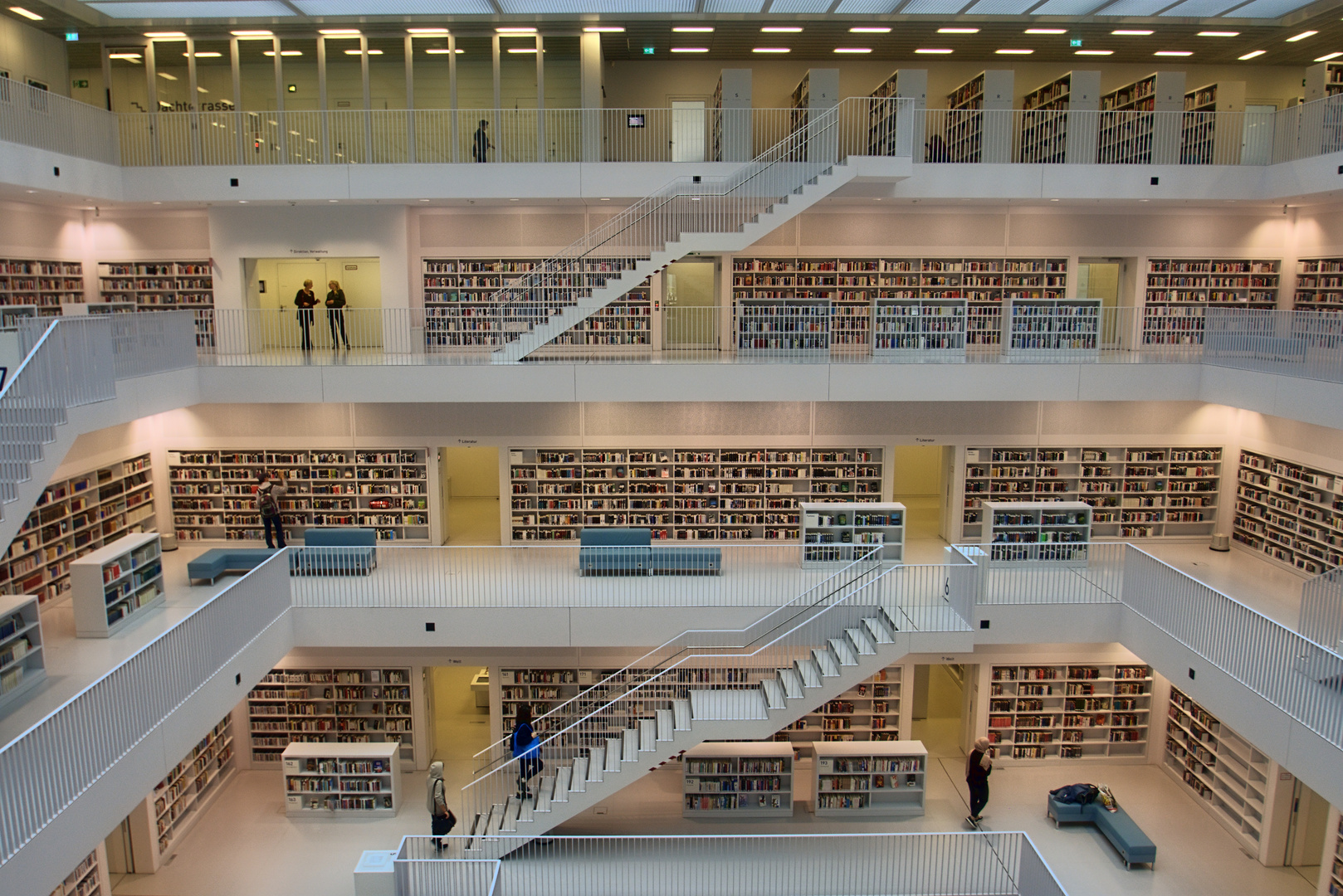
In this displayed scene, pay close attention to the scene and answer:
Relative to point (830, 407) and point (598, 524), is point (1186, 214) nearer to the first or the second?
point (830, 407)

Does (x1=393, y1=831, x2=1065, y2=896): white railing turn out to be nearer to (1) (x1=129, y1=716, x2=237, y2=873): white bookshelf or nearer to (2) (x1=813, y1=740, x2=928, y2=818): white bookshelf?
(2) (x1=813, y1=740, x2=928, y2=818): white bookshelf

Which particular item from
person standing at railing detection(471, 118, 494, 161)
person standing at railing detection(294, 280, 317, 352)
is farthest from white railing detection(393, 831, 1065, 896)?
person standing at railing detection(471, 118, 494, 161)

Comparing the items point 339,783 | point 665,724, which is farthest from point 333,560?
point 665,724

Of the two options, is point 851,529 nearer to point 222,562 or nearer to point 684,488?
point 684,488

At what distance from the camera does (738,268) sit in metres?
15.3

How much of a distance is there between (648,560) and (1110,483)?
26.6 feet

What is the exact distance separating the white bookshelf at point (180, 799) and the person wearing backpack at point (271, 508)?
278 centimetres

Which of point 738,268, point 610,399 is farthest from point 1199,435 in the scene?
point 610,399

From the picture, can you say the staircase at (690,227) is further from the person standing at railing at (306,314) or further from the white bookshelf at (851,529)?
the white bookshelf at (851,529)

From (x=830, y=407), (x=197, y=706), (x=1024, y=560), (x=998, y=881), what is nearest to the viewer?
(x=197, y=706)

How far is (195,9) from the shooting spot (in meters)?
13.7

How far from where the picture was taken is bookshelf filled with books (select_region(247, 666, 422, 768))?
13.5 meters

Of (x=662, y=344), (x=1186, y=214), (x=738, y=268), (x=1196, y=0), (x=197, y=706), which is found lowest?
(x=197, y=706)

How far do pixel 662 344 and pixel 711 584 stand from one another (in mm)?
4718
